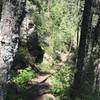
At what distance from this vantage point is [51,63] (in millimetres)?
20016

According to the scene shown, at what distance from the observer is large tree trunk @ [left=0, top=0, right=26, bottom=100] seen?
4.08 metres

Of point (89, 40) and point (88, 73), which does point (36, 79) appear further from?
point (89, 40)

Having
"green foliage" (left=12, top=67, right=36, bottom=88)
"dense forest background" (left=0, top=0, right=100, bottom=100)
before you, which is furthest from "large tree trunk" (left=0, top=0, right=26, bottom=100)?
"green foliage" (left=12, top=67, right=36, bottom=88)

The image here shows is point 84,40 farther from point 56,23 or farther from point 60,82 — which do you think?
point 56,23

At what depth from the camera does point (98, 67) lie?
14242 mm

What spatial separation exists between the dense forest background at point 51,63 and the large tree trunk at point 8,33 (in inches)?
191

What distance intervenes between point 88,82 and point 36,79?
2.50 meters

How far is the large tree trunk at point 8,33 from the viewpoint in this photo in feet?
13.4

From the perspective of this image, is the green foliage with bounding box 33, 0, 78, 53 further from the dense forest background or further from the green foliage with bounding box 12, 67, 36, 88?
the green foliage with bounding box 12, 67, 36, 88

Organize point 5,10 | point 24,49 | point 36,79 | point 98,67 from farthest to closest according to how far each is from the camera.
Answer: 1. point 24,49
2. point 36,79
3. point 98,67
4. point 5,10

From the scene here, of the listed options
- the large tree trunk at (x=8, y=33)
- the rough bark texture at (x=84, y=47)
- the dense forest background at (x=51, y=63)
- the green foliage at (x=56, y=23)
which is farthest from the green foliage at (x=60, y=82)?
the large tree trunk at (x=8, y=33)

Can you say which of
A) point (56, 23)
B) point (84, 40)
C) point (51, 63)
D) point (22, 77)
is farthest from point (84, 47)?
point (56, 23)

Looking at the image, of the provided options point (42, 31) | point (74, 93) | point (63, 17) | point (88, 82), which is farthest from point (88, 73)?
point (63, 17)

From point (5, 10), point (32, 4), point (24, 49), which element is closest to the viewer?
point (5, 10)
